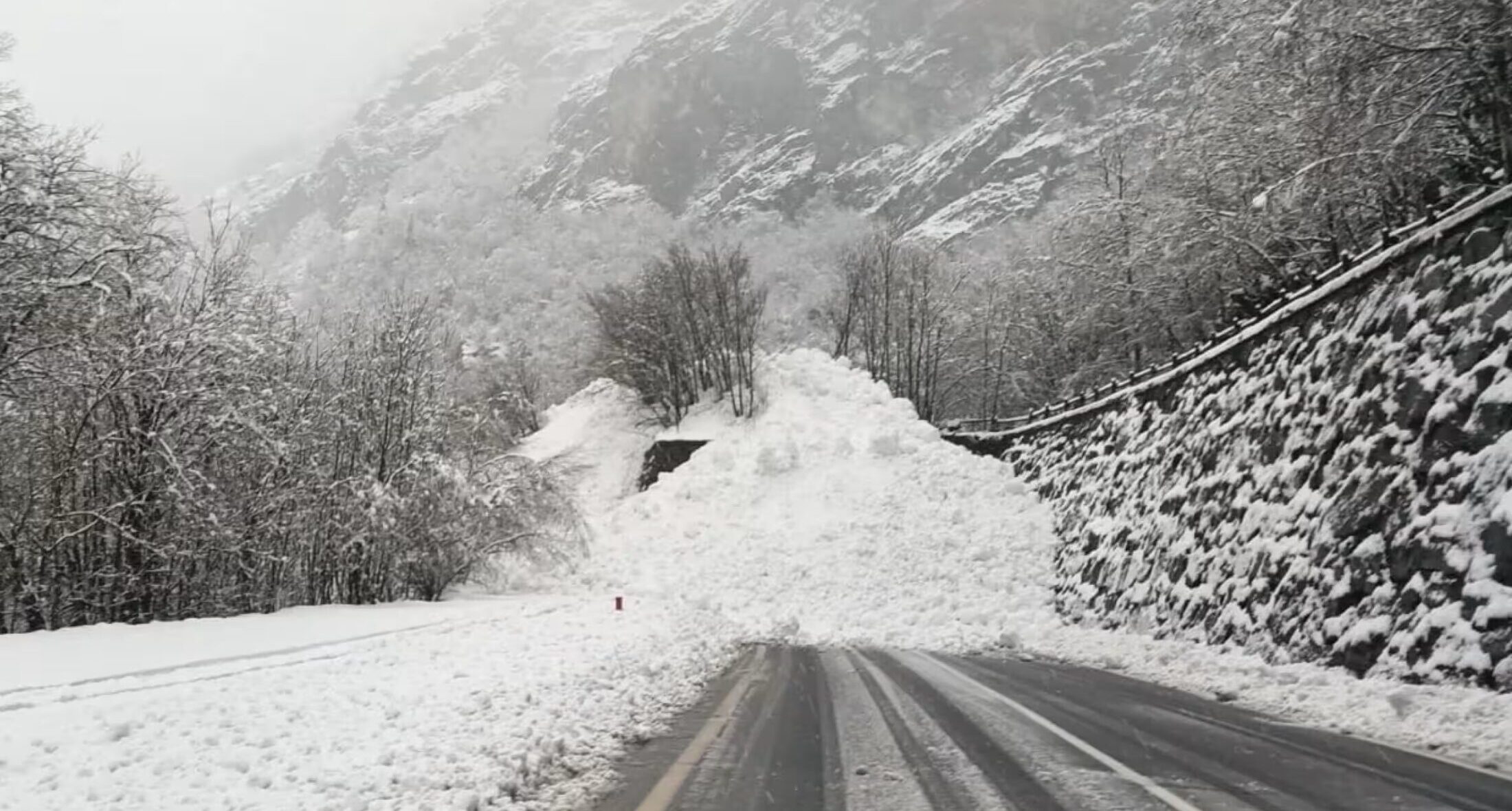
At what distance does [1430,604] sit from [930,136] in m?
148

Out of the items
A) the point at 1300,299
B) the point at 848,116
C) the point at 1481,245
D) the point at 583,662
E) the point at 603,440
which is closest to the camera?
the point at 1481,245

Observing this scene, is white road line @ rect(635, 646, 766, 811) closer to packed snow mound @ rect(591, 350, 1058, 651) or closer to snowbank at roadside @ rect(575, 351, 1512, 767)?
snowbank at roadside @ rect(575, 351, 1512, 767)

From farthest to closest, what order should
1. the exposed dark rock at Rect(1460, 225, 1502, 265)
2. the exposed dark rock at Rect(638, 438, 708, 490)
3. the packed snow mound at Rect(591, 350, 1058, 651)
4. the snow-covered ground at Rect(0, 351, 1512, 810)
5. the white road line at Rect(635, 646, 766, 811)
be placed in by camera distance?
the exposed dark rock at Rect(638, 438, 708, 490) < the packed snow mound at Rect(591, 350, 1058, 651) < the exposed dark rock at Rect(1460, 225, 1502, 265) < the snow-covered ground at Rect(0, 351, 1512, 810) < the white road line at Rect(635, 646, 766, 811)

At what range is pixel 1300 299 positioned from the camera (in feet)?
48.9

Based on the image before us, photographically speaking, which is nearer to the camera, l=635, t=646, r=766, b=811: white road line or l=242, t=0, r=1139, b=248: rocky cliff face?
l=635, t=646, r=766, b=811: white road line

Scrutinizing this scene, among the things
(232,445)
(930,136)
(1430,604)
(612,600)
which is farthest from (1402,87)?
(930,136)

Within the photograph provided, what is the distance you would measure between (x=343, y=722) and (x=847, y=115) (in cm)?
16444

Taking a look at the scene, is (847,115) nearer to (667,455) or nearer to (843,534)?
(667,455)

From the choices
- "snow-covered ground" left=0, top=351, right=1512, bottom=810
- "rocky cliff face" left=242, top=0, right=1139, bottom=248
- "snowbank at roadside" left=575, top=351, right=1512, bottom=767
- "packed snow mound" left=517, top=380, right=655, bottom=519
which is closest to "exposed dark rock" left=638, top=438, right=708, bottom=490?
"snowbank at roadside" left=575, top=351, right=1512, bottom=767

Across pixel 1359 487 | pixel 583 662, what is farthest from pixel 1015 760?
pixel 1359 487

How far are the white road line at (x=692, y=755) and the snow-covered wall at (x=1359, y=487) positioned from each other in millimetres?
6713

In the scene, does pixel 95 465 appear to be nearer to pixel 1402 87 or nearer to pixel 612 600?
pixel 612 600

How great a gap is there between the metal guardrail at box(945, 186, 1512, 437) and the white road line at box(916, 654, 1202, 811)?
8128 millimetres

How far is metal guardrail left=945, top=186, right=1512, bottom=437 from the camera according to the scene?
1105cm
